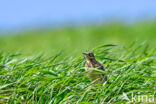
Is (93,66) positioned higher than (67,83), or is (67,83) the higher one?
(93,66)

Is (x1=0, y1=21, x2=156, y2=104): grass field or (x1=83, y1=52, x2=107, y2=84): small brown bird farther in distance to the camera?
(x1=83, y1=52, x2=107, y2=84): small brown bird

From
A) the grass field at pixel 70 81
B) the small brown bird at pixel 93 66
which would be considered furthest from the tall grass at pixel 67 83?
the small brown bird at pixel 93 66

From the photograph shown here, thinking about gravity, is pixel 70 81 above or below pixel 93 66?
below

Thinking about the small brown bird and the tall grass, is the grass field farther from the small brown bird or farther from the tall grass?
the small brown bird

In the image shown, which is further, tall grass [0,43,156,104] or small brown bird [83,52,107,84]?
small brown bird [83,52,107,84]

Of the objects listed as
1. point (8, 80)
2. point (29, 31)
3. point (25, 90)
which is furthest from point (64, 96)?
point (29, 31)

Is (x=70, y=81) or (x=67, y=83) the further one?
(x=70, y=81)

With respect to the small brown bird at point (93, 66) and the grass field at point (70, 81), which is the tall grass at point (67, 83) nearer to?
the grass field at point (70, 81)

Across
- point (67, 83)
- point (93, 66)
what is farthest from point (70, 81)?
point (93, 66)

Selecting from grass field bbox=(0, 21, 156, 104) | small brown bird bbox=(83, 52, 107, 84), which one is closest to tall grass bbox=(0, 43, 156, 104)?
grass field bbox=(0, 21, 156, 104)

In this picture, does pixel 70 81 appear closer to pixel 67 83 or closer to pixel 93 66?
pixel 67 83

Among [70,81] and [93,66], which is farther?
[70,81]
